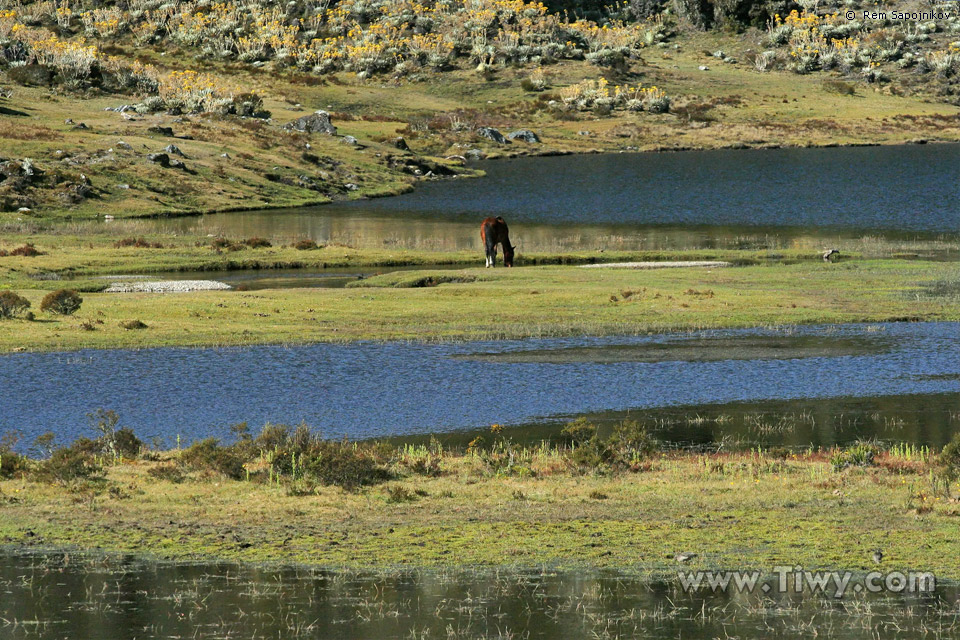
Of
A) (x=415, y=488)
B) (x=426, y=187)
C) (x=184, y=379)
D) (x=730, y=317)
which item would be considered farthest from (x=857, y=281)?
(x=426, y=187)

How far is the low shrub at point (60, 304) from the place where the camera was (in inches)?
1678

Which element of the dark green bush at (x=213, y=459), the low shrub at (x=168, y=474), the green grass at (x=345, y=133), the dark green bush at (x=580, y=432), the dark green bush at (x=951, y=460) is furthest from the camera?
the green grass at (x=345, y=133)

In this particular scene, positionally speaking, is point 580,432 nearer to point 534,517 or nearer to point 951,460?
point 534,517

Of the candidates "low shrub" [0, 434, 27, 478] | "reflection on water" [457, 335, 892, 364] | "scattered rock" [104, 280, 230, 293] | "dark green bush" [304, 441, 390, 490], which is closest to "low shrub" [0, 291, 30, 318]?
"scattered rock" [104, 280, 230, 293]

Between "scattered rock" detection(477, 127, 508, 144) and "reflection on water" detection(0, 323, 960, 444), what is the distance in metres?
123

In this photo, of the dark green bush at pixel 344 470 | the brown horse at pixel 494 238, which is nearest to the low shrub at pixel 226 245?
the brown horse at pixel 494 238

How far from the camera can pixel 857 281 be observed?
51125 mm

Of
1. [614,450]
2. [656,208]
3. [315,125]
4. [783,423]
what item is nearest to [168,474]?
[614,450]

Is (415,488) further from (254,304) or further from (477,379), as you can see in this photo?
(254,304)

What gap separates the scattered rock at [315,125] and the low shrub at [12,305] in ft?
293

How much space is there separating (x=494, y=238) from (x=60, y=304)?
2206cm

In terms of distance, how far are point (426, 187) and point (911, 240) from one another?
57.1 m

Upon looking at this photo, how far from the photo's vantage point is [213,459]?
2248 cm

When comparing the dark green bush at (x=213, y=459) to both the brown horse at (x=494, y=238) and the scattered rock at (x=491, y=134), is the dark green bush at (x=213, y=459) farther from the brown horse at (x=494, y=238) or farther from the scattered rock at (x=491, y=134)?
the scattered rock at (x=491, y=134)
